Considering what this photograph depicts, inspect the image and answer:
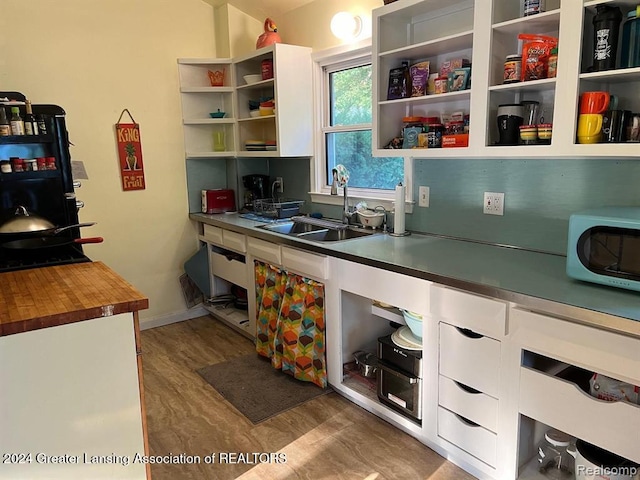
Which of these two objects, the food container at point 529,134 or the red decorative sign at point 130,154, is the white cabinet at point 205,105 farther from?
the food container at point 529,134

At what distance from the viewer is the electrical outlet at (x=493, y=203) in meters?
2.39

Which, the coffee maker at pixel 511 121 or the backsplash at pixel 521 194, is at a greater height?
the coffee maker at pixel 511 121

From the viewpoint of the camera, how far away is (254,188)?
13.1 feet

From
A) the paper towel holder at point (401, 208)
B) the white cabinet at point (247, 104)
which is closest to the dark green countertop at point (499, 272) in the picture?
the paper towel holder at point (401, 208)

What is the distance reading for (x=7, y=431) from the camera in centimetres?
148

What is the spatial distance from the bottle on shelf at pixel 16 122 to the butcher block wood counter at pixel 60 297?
648 millimetres

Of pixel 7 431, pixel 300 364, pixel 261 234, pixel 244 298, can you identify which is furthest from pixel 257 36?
pixel 7 431

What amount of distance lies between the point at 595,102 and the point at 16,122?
2381mm

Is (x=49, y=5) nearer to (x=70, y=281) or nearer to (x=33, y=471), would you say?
(x=70, y=281)

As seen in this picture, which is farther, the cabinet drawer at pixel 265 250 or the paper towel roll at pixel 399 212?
the cabinet drawer at pixel 265 250

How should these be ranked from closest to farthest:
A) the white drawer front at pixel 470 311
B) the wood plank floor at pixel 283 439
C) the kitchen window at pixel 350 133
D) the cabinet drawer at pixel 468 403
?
the white drawer front at pixel 470 311 → the cabinet drawer at pixel 468 403 → the wood plank floor at pixel 283 439 → the kitchen window at pixel 350 133

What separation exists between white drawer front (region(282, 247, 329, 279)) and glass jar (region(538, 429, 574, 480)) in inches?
49.9

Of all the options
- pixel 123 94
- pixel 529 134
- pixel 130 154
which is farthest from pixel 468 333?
pixel 123 94

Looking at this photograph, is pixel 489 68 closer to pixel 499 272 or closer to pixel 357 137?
pixel 499 272
